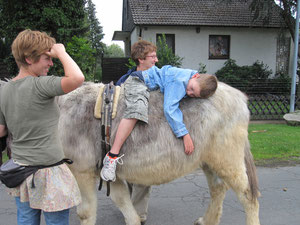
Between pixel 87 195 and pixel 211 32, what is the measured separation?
17.1 meters

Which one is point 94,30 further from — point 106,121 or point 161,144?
point 161,144

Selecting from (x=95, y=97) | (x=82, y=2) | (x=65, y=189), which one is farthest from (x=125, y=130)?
(x=82, y=2)

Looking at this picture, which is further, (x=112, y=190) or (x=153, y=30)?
(x=153, y=30)

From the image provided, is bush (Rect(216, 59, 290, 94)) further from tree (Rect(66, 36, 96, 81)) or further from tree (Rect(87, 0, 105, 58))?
tree (Rect(87, 0, 105, 58))

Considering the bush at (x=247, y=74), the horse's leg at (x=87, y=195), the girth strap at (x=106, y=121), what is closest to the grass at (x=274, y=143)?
the horse's leg at (x=87, y=195)

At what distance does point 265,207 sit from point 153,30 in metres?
15.1

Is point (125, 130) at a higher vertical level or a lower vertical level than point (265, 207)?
higher

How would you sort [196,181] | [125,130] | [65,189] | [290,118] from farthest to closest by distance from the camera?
[290,118] < [196,181] < [125,130] < [65,189]

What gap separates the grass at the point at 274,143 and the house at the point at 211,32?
964 centimetres

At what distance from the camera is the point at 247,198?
2.79 metres

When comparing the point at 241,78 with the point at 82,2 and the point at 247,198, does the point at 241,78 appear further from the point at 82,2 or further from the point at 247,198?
the point at 247,198

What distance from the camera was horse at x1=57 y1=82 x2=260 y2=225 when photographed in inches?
99.8

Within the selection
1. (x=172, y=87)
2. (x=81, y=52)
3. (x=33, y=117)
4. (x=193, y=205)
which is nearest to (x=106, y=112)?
(x=172, y=87)

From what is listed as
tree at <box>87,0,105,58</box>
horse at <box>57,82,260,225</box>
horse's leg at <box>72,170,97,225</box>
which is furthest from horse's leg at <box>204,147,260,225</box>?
tree at <box>87,0,105,58</box>
